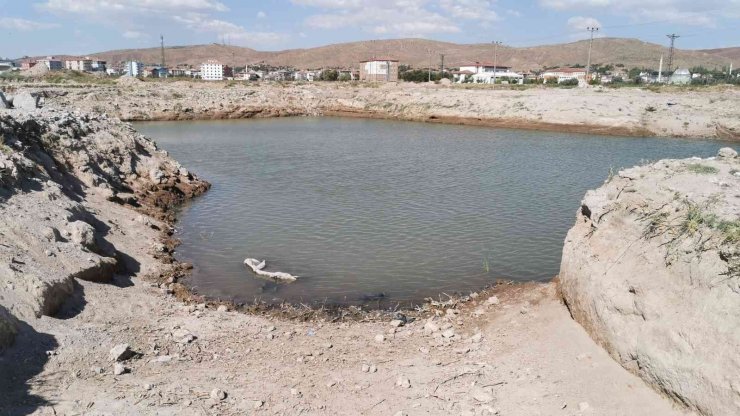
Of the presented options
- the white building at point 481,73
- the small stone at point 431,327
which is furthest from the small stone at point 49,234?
the white building at point 481,73

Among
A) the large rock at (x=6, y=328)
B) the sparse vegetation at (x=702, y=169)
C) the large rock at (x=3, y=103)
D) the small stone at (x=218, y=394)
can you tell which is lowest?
the small stone at (x=218, y=394)

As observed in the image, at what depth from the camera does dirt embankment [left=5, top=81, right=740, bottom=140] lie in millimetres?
44875

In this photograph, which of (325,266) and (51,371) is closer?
(51,371)

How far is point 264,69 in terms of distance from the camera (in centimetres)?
17575

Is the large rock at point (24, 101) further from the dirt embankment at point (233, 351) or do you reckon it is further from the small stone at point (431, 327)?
the small stone at point (431, 327)

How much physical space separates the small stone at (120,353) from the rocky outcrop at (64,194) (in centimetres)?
135

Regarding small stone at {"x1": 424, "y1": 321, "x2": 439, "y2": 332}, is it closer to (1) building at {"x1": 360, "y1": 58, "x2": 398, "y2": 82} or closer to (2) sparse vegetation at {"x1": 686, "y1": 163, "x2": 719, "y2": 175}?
(2) sparse vegetation at {"x1": 686, "y1": 163, "x2": 719, "y2": 175}

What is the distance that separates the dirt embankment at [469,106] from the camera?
147 feet

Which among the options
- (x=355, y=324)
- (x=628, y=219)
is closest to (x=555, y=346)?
(x=628, y=219)

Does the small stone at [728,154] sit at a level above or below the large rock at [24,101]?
below

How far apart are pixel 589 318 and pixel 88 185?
48.7 feet

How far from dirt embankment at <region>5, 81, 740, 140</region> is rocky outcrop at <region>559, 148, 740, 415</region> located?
38841mm

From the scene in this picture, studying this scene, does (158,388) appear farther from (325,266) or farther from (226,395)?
(325,266)

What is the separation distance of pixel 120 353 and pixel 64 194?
799cm
